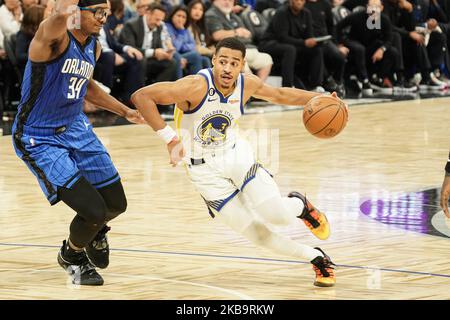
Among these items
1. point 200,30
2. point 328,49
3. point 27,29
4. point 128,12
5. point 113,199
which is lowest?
point 328,49

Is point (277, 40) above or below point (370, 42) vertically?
above

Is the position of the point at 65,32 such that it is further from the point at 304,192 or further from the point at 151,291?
the point at 304,192

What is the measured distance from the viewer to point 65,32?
20.3 feet

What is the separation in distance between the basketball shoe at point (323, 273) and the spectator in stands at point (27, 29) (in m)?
8.22

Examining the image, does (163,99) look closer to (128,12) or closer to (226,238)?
(226,238)

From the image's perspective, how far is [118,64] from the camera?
15.4m

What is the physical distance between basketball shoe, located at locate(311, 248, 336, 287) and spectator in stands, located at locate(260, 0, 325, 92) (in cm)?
1138

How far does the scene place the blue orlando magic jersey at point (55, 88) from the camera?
6.30 metres

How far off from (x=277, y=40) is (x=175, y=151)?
11.7 metres

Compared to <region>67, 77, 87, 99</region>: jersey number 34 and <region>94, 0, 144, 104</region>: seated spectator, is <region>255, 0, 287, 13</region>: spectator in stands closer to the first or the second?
<region>94, 0, 144, 104</region>: seated spectator

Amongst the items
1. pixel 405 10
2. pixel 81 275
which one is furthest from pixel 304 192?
pixel 405 10

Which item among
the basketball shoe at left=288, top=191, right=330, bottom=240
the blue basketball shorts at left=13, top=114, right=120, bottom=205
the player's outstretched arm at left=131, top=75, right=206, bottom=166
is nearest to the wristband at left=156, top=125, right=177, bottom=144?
the player's outstretched arm at left=131, top=75, right=206, bottom=166

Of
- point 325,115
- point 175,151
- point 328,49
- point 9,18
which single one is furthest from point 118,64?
point 175,151

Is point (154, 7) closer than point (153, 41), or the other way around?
point (154, 7)
